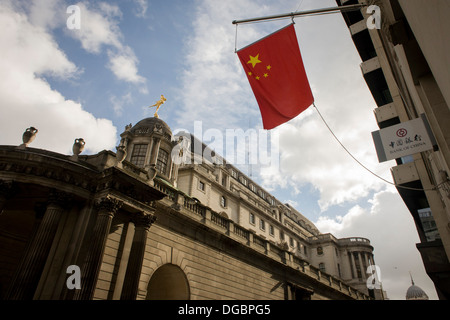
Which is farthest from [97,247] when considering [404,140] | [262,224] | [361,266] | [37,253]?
[361,266]

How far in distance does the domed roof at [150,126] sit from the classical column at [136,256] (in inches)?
618

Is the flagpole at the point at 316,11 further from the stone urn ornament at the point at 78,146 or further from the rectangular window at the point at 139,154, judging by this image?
the rectangular window at the point at 139,154

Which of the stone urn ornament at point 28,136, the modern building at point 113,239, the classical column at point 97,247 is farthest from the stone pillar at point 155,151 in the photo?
the classical column at point 97,247

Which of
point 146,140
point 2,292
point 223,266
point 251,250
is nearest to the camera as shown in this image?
A: point 2,292

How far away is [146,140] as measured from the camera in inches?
1120

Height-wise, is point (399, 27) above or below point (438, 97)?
above

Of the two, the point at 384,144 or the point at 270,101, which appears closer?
the point at 384,144

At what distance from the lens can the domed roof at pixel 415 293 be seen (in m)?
92.8

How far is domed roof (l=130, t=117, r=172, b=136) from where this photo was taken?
97.0 feet

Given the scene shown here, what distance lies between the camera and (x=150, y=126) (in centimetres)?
2998
